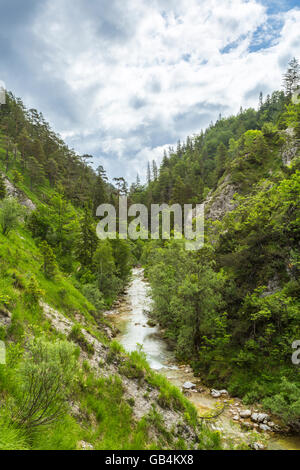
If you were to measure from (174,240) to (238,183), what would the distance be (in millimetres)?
26840

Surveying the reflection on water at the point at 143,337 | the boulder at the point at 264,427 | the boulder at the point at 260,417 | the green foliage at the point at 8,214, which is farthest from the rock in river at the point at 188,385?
the green foliage at the point at 8,214

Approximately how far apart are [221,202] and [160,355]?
33148 mm

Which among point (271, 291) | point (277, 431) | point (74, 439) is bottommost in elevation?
point (277, 431)

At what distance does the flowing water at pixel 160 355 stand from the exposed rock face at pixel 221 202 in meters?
20.9

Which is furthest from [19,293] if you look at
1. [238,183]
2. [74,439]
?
[238,183]

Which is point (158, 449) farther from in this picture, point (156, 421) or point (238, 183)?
point (238, 183)

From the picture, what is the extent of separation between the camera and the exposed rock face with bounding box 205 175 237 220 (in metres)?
43.6

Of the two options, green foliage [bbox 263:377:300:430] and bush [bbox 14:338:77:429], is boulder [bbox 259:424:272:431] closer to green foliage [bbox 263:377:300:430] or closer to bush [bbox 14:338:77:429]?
green foliage [bbox 263:377:300:430]

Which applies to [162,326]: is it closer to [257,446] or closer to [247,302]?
[247,302]

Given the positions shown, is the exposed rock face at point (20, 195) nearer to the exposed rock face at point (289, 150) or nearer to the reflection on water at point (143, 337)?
the reflection on water at point (143, 337)

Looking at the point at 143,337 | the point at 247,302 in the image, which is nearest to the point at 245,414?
the point at 247,302

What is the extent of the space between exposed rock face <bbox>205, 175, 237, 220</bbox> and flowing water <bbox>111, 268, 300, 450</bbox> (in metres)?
20.9

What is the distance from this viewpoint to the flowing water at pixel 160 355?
1077 cm
